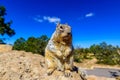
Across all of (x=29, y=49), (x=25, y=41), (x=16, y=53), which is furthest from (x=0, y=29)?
(x=16, y=53)

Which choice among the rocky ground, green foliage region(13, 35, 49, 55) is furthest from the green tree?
the rocky ground

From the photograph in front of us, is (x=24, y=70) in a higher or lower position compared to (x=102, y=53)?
lower

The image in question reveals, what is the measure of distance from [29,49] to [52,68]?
15.5 meters

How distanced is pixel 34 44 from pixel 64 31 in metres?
16.7

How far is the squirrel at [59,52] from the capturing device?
607 cm

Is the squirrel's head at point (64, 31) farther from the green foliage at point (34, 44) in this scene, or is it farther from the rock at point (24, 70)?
the green foliage at point (34, 44)

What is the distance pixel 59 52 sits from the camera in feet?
20.0

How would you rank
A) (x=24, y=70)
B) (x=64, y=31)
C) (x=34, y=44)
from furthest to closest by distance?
1. (x=34, y=44)
2. (x=24, y=70)
3. (x=64, y=31)

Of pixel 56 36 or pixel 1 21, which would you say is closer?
pixel 56 36

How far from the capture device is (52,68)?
617cm

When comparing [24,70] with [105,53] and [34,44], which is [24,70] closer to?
[34,44]

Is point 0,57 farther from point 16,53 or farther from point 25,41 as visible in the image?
point 25,41

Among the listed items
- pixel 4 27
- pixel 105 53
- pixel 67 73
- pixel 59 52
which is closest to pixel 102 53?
pixel 105 53

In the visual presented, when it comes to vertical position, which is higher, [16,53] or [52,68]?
[16,53]
